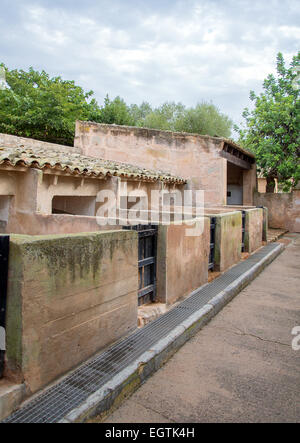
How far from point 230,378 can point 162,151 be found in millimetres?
13253

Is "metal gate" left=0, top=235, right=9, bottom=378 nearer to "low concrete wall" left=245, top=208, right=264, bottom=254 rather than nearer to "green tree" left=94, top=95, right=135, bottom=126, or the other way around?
"low concrete wall" left=245, top=208, right=264, bottom=254

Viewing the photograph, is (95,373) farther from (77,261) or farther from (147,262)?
(147,262)

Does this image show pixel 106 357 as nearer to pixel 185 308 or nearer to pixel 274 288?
pixel 185 308

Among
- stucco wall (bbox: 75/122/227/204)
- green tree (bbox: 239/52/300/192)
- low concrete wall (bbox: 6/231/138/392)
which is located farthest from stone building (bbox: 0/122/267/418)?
green tree (bbox: 239/52/300/192)

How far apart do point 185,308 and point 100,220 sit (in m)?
1.83

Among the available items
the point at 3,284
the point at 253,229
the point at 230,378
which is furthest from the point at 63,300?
the point at 253,229

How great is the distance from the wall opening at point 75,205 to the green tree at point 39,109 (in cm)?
1178

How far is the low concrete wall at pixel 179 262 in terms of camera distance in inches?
190

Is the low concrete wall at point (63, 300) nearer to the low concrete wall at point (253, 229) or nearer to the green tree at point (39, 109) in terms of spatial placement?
the low concrete wall at point (253, 229)

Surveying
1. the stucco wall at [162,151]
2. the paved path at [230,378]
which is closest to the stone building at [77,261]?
the paved path at [230,378]

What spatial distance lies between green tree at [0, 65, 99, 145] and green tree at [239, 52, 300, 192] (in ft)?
35.3

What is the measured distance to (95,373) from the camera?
120 inches
